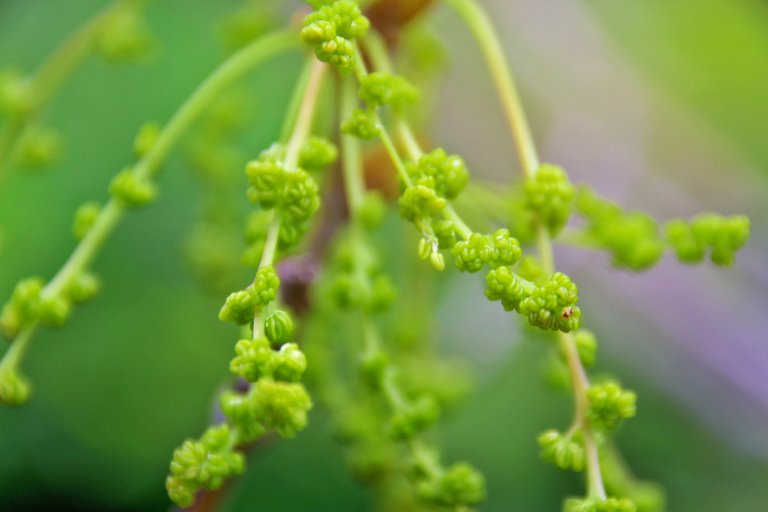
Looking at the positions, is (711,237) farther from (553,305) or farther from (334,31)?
(334,31)

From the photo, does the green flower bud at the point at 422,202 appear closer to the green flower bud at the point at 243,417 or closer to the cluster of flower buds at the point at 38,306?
the green flower bud at the point at 243,417

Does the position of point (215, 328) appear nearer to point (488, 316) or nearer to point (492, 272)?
point (488, 316)

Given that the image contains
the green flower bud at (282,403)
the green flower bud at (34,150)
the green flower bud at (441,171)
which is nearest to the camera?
the green flower bud at (282,403)

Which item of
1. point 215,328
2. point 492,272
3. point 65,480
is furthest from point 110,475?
point 492,272

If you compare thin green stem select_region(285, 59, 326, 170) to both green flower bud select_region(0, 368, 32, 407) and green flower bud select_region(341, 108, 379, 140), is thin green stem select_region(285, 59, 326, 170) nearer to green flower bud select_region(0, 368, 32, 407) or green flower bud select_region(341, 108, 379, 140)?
green flower bud select_region(341, 108, 379, 140)

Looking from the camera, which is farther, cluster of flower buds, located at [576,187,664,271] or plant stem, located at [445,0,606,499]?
cluster of flower buds, located at [576,187,664,271]

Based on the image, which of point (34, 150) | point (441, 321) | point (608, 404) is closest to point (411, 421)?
point (608, 404)

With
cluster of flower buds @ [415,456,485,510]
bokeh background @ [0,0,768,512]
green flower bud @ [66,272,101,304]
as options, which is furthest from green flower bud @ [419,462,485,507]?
bokeh background @ [0,0,768,512]

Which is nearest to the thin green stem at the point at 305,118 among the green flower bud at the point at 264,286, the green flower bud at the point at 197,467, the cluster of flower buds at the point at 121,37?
the green flower bud at the point at 264,286
